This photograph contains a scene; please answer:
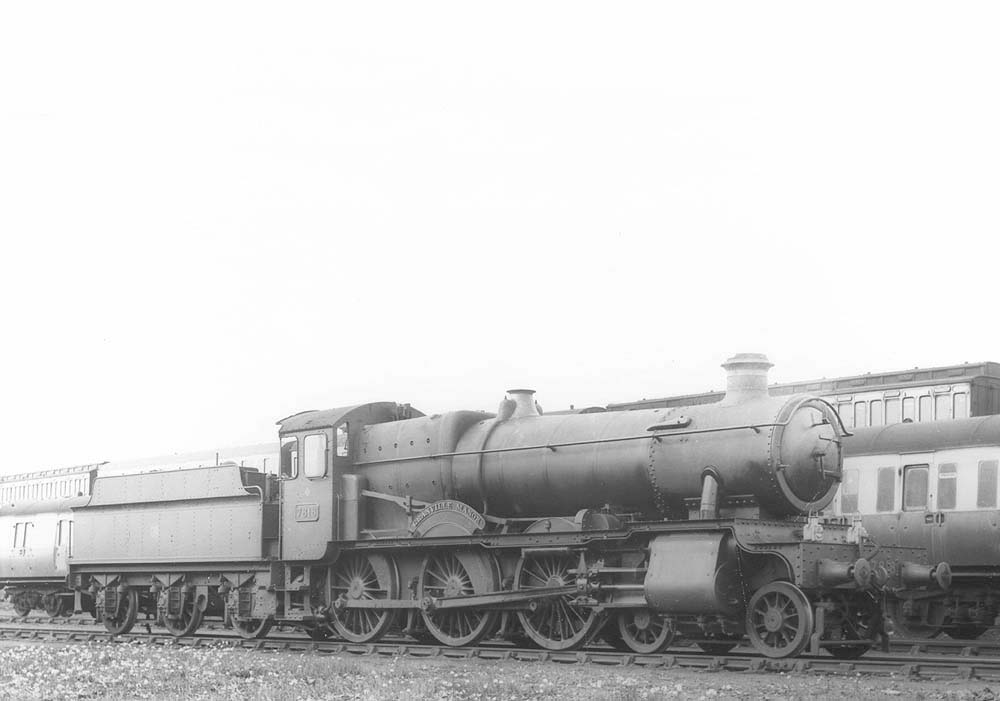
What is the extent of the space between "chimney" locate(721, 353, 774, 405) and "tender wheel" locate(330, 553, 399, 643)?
5.78m

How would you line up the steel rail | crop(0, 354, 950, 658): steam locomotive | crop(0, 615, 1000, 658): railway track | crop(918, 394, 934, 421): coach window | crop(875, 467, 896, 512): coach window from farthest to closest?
crop(918, 394, 934, 421): coach window → crop(875, 467, 896, 512): coach window → crop(0, 615, 1000, 658): railway track → crop(0, 354, 950, 658): steam locomotive → the steel rail

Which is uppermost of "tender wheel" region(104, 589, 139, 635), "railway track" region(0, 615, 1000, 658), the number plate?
the number plate

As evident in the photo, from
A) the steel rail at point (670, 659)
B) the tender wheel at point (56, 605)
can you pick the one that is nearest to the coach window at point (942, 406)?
the steel rail at point (670, 659)

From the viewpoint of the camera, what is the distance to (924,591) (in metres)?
16.0

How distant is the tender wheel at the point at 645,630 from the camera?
1479cm

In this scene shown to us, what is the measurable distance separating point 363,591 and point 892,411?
1417cm

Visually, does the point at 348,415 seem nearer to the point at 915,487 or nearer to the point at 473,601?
the point at 473,601

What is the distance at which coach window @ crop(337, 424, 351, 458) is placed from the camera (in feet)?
61.4

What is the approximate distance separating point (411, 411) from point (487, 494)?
2.89 meters

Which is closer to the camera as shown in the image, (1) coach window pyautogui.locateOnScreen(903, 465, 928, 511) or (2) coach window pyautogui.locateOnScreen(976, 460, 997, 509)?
(2) coach window pyautogui.locateOnScreen(976, 460, 997, 509)

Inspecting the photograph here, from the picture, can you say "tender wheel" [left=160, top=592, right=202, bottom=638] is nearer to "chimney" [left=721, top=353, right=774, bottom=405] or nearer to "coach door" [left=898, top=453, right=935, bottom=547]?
"chimney" [left=721, top=353, right=774, bottom=405]

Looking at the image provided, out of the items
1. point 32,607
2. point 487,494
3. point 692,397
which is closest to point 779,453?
point 487,494

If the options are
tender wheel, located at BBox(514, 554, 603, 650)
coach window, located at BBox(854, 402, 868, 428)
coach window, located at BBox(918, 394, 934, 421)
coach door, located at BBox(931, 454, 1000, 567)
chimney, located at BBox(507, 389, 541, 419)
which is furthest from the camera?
coach window, located at BBox(854, 402, 868, 428)

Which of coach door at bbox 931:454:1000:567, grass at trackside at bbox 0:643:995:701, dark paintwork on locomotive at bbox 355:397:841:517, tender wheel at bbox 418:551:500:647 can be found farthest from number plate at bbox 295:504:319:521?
coach door at bbox 931:454:1000:567
